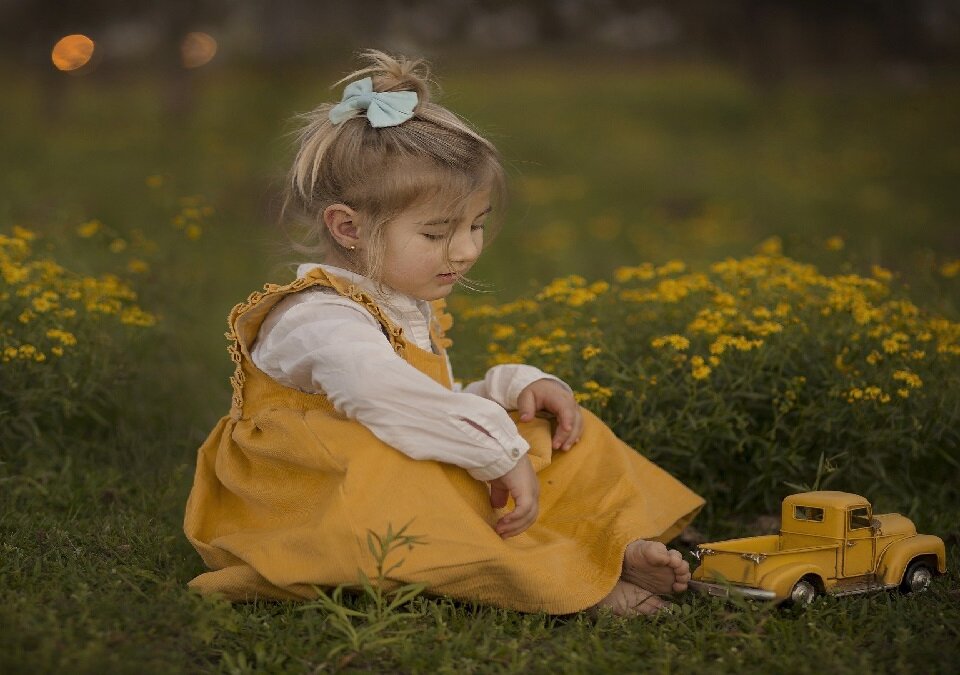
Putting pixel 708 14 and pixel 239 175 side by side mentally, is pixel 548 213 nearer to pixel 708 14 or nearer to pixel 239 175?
pixel 239 175

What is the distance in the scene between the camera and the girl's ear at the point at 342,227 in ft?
9.25

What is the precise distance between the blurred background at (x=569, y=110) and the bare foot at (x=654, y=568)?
12.1 ft

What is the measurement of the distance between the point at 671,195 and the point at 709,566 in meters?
6.64

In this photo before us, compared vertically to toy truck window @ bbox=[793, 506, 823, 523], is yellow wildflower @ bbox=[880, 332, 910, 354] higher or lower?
higher

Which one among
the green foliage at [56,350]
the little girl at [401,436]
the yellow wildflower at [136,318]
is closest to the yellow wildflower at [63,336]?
the green foliage at [56,350]

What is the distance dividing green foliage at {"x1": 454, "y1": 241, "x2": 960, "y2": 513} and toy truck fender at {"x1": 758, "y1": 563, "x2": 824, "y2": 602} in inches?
27.4

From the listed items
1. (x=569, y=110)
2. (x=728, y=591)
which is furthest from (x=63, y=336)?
(x=569, y=110)

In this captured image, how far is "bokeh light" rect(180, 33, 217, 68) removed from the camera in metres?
10.7

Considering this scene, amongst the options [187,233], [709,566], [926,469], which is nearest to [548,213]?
[187,233]

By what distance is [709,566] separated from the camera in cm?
264

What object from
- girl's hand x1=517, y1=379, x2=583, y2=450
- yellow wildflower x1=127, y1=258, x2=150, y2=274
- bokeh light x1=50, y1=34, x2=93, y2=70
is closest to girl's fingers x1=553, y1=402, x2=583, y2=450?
girl's hand x1=517, y1=379, x2=583, y2=450

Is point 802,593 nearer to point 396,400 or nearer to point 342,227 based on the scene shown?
point 396,400

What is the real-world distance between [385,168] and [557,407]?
0.71 m

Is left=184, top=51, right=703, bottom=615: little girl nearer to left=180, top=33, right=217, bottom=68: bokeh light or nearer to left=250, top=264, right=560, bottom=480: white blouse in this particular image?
left=250, top=264, right=560, bottom=480: white blouse
